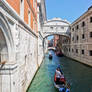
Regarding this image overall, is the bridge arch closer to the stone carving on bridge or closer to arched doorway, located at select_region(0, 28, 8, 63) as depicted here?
arched doorway, located at select_region(0, 28, 8, 63)

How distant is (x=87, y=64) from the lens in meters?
12.7

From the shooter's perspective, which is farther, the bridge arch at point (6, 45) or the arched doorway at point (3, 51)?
the arched doorway at point (3, 51)

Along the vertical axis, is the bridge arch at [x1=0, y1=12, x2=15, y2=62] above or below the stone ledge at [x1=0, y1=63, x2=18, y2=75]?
above

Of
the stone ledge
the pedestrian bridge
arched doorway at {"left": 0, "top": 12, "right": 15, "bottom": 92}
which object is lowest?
the stone ledge

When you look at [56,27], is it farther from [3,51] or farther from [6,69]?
[6,69]

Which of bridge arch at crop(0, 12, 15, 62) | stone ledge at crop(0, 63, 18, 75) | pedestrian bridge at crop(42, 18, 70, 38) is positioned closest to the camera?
bridge arch at crop(0, 12, 15, 62)

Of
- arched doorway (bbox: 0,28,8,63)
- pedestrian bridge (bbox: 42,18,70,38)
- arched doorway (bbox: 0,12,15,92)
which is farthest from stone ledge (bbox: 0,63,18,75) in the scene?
pedestrian bridge (bbox: 42,18,70,38)

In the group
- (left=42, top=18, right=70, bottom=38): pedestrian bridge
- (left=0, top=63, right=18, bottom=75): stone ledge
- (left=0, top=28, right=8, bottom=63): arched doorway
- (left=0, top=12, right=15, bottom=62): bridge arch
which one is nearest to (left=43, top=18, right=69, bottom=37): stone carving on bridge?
(left=42, top=18, right=70, bottom=38): pedestrian bridge

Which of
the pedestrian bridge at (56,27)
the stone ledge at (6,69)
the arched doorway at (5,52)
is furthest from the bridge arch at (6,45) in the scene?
the pedestrian bridge at (56,27)

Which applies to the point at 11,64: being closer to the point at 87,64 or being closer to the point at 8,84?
the point at 8,84

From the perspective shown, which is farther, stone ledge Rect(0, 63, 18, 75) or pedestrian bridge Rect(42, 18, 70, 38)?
pedestrian bridge Rect(42, 18, 70, 38)

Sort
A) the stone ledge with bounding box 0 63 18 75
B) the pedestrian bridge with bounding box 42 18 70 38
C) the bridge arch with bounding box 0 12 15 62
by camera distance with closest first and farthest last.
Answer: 1. the bridge arch with bounding box 0 12 15 62
2. the stone ledge with bounding box 0 63 18 75
3. the pedestrian bridge with bounding box 42 18 70 38

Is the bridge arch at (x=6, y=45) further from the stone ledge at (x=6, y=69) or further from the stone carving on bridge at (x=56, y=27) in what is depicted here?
the stone carving on bridge at (x=56, y=27)

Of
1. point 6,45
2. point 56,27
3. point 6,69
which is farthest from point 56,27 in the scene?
point 6,69
